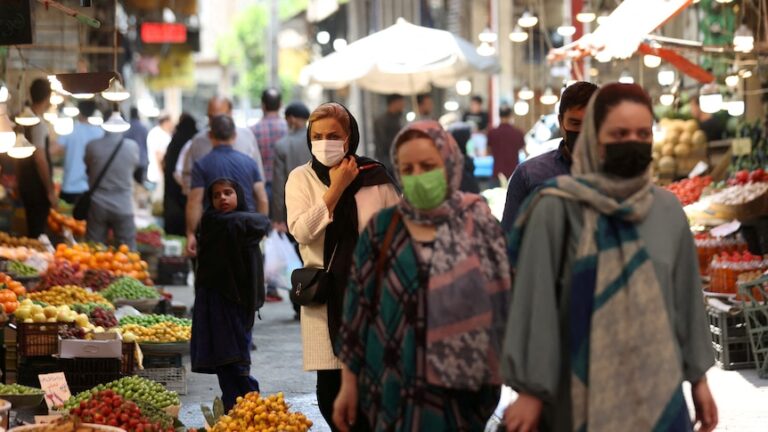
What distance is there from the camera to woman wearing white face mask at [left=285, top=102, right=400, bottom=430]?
661 cm

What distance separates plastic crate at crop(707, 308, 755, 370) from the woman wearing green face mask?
251 inches

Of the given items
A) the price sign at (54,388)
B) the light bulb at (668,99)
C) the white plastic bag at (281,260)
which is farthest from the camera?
the light bulb at (668,99)

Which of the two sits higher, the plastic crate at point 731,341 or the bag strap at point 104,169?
the bag strap at point 104,169

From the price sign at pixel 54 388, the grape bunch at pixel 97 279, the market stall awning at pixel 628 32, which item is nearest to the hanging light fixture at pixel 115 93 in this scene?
the grape bunch at pixel 97 279

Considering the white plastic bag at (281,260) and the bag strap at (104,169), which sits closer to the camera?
the white plastic bag at (281,260)

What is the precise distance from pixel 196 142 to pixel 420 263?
922 centimetres

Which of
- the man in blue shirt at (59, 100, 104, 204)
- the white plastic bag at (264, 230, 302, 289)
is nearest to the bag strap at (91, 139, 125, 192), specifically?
the man in blue shirt at (59, 100, 104, 204)

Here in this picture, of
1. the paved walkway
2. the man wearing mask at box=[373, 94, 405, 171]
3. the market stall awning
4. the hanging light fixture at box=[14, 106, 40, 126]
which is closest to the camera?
the paved walkway

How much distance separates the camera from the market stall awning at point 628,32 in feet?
41.8

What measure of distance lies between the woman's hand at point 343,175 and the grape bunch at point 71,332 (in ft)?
11.9

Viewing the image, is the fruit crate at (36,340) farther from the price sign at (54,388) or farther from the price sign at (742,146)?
the price sign at (742,146)

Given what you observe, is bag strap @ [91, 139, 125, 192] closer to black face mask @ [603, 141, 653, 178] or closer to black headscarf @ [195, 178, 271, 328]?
black headscarf @ [195, 178, 271, 328]

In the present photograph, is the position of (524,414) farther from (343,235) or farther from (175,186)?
(175,186)

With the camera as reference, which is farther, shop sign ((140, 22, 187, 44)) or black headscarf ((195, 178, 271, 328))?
shop sign ((140, 22, 187, 44))
